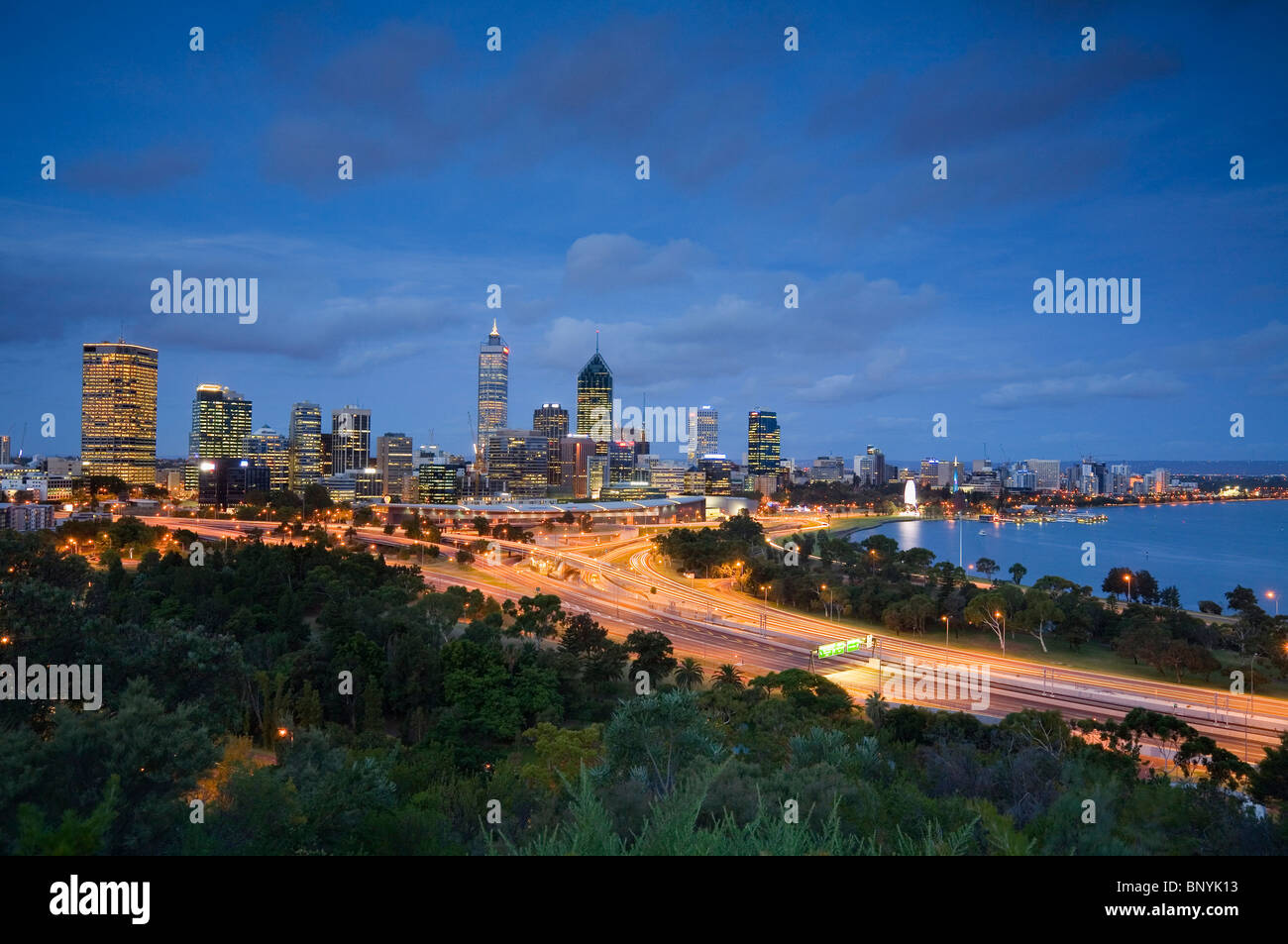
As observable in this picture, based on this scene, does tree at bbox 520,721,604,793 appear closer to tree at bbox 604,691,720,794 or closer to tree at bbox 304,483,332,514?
tree at bbox 604,691,720,794

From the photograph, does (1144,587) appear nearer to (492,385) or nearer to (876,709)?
(876,709)

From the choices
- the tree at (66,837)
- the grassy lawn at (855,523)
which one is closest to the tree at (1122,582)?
the grassy lawn at (855,523)

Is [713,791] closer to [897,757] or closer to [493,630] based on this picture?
[897,757]

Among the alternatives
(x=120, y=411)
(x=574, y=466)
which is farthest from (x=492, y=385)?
(x=120, y=411)

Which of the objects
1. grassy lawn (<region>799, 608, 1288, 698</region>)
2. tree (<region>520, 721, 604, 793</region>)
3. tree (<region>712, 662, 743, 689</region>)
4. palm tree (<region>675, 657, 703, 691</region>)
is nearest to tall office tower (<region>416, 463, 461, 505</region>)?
grassy lawn (<region>799, 608, 1288, 698</region>)
